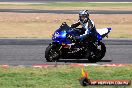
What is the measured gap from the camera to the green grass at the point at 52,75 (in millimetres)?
12453

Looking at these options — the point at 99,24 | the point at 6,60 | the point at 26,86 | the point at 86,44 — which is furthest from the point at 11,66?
the point at 99,24

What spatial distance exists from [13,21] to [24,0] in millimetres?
30223

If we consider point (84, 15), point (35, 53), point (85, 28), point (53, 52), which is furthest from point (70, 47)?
point (35, 53)

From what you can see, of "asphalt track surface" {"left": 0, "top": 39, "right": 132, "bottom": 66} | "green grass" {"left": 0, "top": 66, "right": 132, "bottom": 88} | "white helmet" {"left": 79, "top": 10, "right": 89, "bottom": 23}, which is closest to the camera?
"green grass" {"left": 0, "top": 66, "right": 132, "bottom": 88}

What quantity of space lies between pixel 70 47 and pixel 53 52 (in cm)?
64

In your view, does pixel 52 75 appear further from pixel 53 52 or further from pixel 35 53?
pixel 35 53

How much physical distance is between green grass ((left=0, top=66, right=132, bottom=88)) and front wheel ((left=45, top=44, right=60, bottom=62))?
5.46ft

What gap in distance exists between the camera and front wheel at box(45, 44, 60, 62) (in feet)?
57.0

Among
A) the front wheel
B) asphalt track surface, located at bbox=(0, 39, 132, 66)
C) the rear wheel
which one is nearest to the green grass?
the front wheel

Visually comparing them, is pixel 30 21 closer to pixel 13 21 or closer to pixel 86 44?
pixel 13 21

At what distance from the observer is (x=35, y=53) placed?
2025 centimetres

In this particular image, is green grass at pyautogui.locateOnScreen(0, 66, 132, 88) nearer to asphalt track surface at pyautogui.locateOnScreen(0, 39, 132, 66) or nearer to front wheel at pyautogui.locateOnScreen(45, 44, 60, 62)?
front wheel at pyautogui.locateOnScreen(45, 44, 60, 62)

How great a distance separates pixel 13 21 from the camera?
37.9 meters

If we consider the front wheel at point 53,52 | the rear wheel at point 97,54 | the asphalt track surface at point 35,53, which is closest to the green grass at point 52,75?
the front wheel at point 53,52
